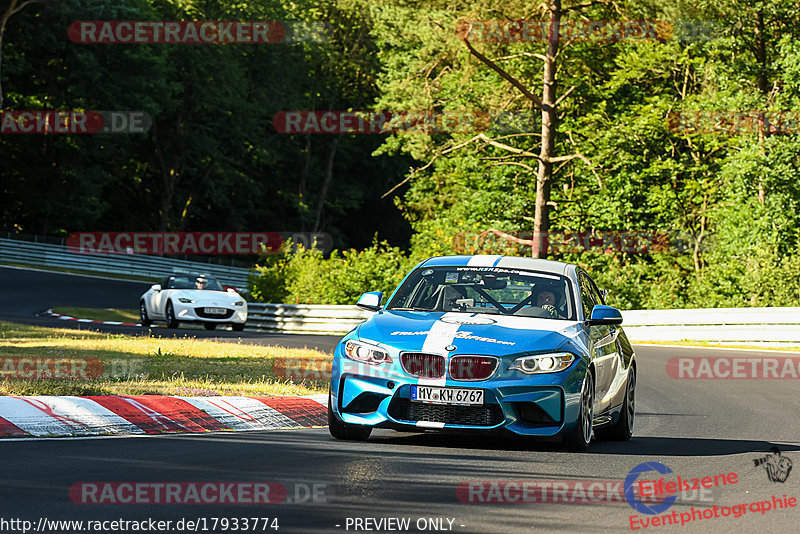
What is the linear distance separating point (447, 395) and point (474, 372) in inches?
10.9

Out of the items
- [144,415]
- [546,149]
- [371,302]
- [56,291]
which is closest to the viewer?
[144,415]

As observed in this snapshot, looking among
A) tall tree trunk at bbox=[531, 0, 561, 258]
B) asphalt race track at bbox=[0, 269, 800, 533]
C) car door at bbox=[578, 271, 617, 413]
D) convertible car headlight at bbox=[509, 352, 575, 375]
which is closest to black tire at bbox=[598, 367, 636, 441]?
asphalt race track at bbox=[0, 269, 800, 533]

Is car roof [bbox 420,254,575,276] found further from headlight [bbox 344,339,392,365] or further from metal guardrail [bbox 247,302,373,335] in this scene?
metal guardrail [bbox 247,302,373,335]

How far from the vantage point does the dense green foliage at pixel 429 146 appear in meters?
36.6

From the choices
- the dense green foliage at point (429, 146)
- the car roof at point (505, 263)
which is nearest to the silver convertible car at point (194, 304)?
the dense green foliage at point (429, 146)

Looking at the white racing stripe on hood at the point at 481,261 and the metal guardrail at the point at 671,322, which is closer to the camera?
the white racing stripe on hood at the point at 481,261

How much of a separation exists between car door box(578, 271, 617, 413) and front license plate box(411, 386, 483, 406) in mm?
1371

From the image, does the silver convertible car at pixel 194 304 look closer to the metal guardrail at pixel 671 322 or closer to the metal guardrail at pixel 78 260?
Result: the metal guardrail at pixel 671 322

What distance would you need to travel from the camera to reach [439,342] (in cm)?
947

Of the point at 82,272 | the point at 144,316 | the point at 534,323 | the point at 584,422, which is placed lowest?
the point at 82,272

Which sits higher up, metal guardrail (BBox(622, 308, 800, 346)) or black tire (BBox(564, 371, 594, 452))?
black tire (BBox(564, 371, 594, 452))

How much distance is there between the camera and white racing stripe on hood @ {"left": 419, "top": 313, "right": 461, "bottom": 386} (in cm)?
938

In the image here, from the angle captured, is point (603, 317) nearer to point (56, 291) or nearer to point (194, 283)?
point (194, 283)

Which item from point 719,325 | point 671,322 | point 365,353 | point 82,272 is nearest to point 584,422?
point 365,353
